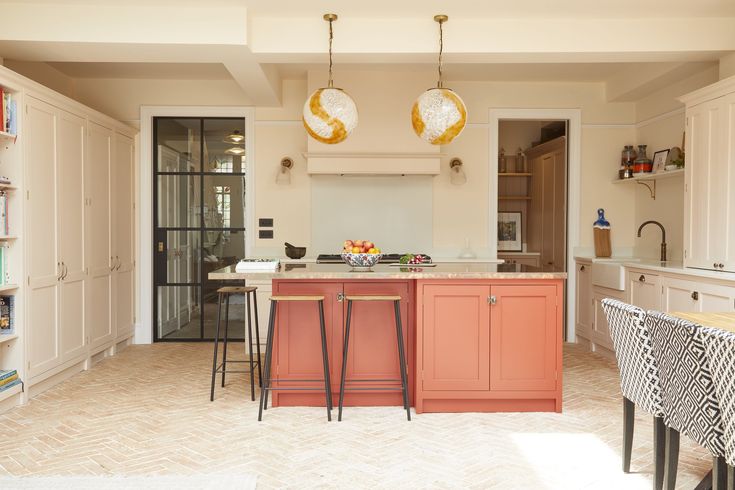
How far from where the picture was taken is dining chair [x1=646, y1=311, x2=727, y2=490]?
1967 millimetres

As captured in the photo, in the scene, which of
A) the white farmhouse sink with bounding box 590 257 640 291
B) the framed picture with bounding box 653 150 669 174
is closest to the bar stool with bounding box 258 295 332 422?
the white farmhouse sink with bounding box 590 257 640 291

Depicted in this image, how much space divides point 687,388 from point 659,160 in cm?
403

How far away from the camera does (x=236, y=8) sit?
387 cm

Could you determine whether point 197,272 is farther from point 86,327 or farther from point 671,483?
point 671,483

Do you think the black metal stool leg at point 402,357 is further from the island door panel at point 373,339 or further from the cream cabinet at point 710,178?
the cream cabinet at point 710,178

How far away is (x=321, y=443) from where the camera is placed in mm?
3139

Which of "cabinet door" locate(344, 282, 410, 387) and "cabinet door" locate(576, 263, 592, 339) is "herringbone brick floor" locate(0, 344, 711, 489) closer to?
"cabinet door" locate(344, 282, 410, 387)

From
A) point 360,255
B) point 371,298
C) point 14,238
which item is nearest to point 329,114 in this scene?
point 360,255

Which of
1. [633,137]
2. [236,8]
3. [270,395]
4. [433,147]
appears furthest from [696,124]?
[270,395]

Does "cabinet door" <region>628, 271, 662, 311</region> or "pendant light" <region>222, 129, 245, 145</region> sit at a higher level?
"pendant light" <region>222, 129, 245, 145</region>

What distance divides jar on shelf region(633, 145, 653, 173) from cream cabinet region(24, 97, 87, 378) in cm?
538

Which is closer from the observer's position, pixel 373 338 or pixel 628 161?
pixel 373 338

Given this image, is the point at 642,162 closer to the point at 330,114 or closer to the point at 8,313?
the point at 330,114

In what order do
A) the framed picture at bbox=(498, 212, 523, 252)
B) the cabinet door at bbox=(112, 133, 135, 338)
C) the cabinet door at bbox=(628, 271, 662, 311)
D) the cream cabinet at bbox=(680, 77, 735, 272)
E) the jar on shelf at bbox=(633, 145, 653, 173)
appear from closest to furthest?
the cream cabinet at bbox=(680, 77, 735, 272)
the cabinet door at bbox=(628, 271, 662, 311)
the cabinet door at bbox=(112, 133, 135, 338)
the jar on shelf at bbox=(633, 145, 653, 173)
the framed picture at bbox=(498, 212, 523, 252)
